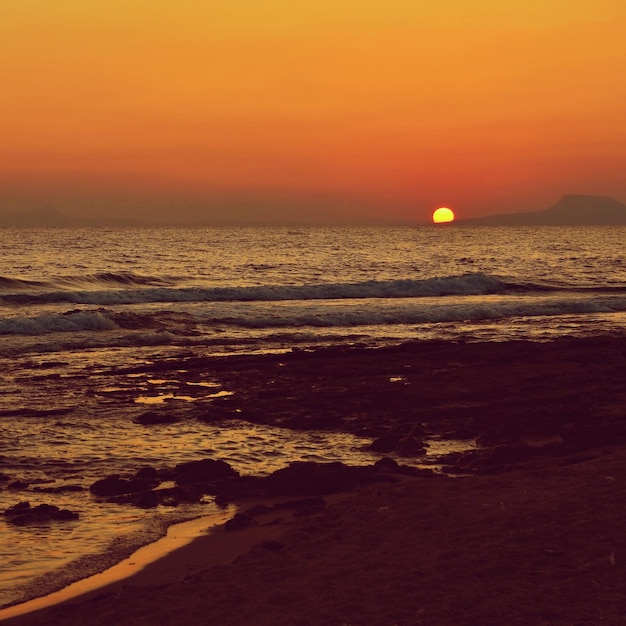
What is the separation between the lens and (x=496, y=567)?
7645 millimetres

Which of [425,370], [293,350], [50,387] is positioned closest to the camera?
[50,387]

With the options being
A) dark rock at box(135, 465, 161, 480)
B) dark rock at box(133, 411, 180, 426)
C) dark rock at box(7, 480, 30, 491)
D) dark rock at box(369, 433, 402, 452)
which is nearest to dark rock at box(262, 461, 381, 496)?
dark rock at box(135, 465, 161, 480)

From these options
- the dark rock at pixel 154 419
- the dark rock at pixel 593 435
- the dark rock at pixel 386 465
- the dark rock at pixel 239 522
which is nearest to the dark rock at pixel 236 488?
the dark rock at pixel 239 522

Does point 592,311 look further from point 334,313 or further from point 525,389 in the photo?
point 525,389

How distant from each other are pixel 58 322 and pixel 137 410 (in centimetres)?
1688

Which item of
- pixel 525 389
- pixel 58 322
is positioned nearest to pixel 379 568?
pixel 525 389

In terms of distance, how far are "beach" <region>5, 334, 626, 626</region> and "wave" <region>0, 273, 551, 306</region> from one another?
105 ft

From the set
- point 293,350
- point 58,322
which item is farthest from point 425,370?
point 58,322

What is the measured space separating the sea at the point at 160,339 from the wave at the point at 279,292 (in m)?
0.16

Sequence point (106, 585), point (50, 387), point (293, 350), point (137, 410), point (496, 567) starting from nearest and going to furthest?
point (496, 567)
point (106, 585)
point (137, 410)
point (50, 387)
point (293, 350)

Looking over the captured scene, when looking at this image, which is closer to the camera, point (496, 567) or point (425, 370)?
point (496, 567)

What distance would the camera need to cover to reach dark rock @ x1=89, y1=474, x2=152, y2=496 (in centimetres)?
1125

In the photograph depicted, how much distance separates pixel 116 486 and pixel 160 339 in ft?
58.6

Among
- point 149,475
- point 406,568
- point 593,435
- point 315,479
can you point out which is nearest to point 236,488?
point 315,479
